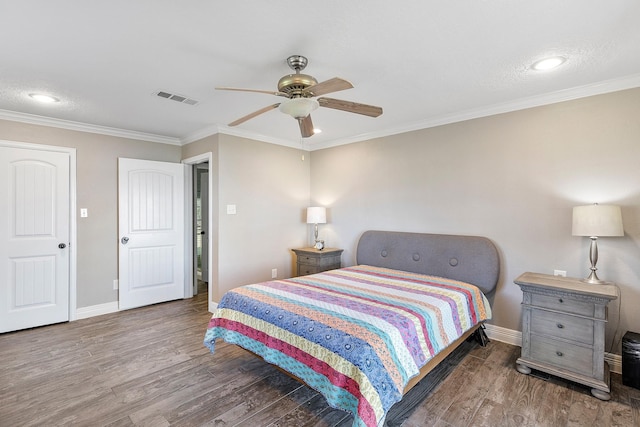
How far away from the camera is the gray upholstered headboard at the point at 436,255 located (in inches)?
123

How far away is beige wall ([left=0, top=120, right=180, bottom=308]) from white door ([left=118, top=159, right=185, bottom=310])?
0.34ft

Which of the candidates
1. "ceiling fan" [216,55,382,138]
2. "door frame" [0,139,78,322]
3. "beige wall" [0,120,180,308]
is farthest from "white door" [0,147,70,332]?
"ceiling fan" [216,55,382,138]

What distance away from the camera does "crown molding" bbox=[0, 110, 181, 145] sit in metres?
3.43

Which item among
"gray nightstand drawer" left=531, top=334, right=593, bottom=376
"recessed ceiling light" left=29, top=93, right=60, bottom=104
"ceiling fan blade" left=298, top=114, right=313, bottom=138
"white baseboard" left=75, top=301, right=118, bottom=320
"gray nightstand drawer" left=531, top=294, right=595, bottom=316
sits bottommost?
"white baseboard" left=75, top=301, right=118, bottom=320

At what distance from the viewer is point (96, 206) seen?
397 cm

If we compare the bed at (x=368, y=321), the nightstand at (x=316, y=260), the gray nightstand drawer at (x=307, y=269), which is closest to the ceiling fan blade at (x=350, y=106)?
the bed at (x=368, y=321)

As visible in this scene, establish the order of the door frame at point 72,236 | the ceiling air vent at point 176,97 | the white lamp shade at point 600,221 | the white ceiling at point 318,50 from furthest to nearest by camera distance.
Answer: the door frame at point 72,236, the ceiling air vent at point 176,97, the white lamp shade at point 600,221, the white ceiling at point 318,50

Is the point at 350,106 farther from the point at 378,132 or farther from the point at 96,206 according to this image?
the point at 96,206

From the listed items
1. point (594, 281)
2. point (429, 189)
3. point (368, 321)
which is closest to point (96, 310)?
point (368, 321)

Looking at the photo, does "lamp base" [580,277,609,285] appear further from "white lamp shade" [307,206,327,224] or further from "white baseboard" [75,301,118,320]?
"white baseboard" [75,301,118,320]

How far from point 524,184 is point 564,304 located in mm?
1196

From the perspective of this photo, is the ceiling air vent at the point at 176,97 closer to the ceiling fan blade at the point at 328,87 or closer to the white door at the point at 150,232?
the ceiling fan blade at the point at 328,87

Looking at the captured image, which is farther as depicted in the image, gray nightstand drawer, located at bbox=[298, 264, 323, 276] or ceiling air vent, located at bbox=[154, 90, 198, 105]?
gray nightstand drawer, located at bbox=[298, 264, 323, 276]

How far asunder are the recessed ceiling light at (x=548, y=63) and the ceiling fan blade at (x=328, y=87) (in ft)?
5.00
